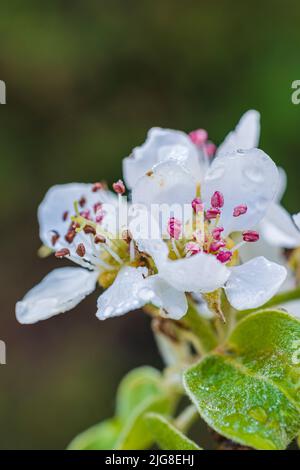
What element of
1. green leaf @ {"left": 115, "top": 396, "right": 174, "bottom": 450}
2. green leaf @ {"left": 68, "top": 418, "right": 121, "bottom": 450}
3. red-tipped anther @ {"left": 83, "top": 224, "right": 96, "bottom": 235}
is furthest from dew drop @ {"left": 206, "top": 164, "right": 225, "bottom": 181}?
green leaf @ {"left": 68, "top": 418, "right": 121, "bottom": 450}

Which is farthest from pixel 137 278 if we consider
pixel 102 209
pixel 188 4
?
pixel 188 4

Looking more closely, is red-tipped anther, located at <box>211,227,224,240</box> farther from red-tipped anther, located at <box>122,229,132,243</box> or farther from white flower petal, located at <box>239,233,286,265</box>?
white flower petal, located at <box>239,233,286,265</box>

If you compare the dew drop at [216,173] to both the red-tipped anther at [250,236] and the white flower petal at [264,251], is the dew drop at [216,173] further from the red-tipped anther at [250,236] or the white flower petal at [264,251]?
the white flower petal at [264,251]

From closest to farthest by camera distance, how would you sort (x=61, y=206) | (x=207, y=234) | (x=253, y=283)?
(x=253, y=283), (x=207, y=234), (x=61, y=206)

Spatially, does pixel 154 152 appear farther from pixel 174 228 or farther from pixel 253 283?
pixel 253 283

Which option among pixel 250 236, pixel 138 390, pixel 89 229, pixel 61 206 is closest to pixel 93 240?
pixel 89 229

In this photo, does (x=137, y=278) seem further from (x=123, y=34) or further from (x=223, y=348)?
(x=123, y=34)
